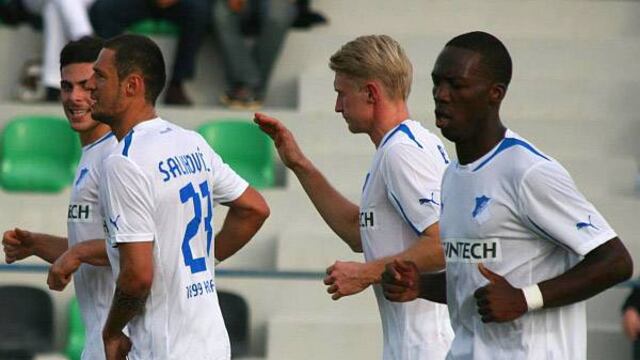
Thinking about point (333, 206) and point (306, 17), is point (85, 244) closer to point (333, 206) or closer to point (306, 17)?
point (333, 206)

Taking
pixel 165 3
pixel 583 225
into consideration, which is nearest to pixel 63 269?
pixel 583 225

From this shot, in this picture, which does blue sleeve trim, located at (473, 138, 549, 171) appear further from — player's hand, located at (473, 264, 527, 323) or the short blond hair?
the short blond hair

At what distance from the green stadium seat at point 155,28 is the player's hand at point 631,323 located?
4.20m

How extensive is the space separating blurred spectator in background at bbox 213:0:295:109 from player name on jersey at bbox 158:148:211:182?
5.38m

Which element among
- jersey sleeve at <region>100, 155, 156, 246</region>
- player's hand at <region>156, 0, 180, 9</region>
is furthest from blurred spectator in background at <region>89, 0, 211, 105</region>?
jersey sleeve at <region>100, 155, 156, 246</region>

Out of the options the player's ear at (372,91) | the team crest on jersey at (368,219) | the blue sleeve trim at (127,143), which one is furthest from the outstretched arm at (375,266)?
the blue sleeve trim at (127,143)

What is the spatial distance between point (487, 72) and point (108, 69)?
1.28 m

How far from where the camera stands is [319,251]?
30.1ft

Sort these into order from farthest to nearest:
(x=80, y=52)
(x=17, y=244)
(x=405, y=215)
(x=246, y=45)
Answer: (x=246, y=45)
(x=80, y=52)
(x=17, y=244)
(x=405, y=215)

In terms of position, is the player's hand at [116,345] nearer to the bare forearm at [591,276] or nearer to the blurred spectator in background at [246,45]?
the bare forearm at [591,276]

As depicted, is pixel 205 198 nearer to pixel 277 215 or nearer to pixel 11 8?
pixel 277 215

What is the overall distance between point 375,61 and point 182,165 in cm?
85

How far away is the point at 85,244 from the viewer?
5.26 metres

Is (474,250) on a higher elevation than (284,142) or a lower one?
lower
